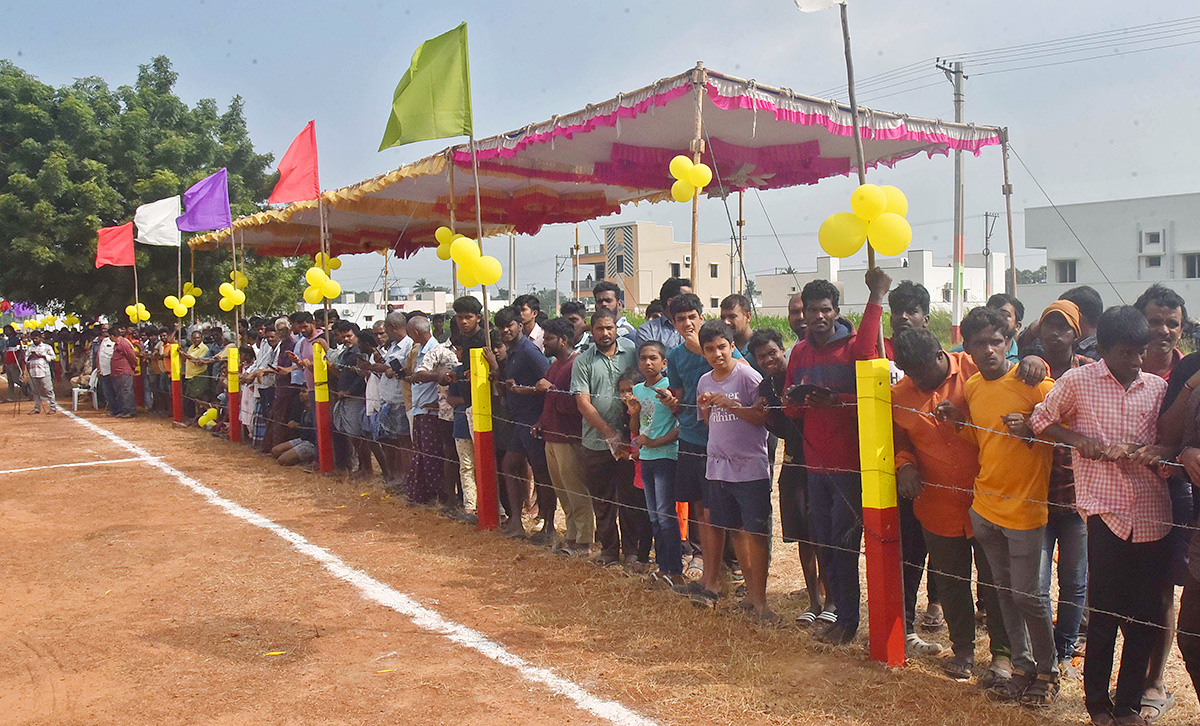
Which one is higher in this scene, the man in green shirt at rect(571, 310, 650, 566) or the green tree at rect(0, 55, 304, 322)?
the green tree at rect(0, 55, 304, 322)

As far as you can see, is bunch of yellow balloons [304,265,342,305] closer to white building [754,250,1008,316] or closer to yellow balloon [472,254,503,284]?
yellow balloon [472,254,503,284]

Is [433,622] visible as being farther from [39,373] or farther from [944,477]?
[39,373]

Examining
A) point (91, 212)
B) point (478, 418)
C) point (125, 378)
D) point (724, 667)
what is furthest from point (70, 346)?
point (724, 667)

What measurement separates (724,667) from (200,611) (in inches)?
123

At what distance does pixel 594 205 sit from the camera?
13.0 metres

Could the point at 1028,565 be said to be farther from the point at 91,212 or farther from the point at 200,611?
the point at 91,212

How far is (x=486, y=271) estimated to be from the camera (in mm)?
7316

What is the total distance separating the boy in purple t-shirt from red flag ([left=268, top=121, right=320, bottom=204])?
23.4ft

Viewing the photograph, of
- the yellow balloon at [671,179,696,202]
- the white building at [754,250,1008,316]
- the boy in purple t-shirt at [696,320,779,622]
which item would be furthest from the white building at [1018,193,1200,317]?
the boy in purple t-shirt at [696,320,779,622]

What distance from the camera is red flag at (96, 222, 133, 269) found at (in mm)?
16391

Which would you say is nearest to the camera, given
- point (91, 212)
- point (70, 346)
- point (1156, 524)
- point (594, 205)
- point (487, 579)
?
point (1156, 524)

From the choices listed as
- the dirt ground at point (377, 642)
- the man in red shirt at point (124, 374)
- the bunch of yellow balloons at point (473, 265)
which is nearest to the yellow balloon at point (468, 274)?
the bunch of yellow balloons at point (473, 265)

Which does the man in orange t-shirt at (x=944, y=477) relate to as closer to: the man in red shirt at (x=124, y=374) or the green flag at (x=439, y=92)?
the green flag at (x=439, y=92)

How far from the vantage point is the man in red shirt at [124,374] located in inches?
650
